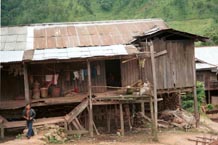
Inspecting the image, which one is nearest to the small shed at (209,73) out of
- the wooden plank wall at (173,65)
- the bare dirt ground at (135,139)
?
the wooden plank wall at (173,65)

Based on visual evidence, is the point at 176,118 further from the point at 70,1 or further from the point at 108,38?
the point at 70,1

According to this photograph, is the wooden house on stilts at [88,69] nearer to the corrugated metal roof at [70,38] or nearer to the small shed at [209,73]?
the corrugated metal roof at [70,38]

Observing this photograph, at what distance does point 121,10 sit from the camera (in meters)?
62.5

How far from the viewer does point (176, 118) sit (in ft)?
70.3

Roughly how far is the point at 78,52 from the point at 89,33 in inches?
110

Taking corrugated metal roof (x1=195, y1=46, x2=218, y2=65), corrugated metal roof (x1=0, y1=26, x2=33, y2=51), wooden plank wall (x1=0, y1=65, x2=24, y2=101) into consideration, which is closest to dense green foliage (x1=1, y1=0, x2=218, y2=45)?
corrugated metal roof (x1=195, y1=46, x2=218, y2=65)

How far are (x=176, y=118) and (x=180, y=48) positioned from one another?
13.3ft

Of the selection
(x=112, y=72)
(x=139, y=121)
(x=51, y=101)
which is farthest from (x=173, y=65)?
(x=51, y=101)

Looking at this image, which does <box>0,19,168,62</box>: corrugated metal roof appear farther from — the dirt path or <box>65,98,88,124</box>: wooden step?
the dirt path

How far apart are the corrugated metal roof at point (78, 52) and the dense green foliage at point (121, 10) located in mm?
34633

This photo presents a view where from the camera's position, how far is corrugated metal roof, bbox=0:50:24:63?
17.7m

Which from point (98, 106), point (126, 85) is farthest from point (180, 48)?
point (98, 106)

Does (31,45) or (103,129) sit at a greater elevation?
(31,45)

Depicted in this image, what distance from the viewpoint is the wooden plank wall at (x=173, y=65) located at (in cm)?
2034
